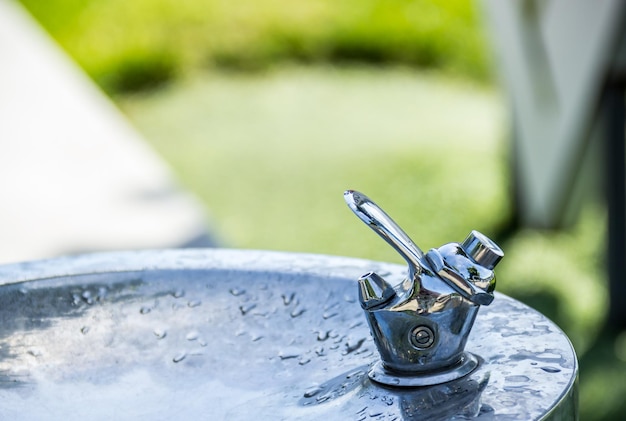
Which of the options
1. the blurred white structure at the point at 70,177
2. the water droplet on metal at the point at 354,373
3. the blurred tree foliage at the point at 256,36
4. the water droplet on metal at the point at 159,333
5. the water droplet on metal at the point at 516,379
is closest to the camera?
the water droplet on metal at the point at 516,379

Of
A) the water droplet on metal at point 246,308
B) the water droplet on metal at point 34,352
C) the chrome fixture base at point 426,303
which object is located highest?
the water droplet on metal at point 34,352

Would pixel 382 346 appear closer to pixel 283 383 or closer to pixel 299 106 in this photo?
pixel 283 383

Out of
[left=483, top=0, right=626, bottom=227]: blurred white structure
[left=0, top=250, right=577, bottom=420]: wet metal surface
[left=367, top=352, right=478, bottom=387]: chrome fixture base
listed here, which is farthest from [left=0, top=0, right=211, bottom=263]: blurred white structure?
[left=367, top=352, right=478, bottom=387]: chrome fixture base

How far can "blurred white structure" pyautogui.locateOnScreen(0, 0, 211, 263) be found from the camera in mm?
2170

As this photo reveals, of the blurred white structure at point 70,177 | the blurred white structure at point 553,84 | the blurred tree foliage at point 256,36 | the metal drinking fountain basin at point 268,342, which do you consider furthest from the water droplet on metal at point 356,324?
the blurred tree foliage at point 256,36

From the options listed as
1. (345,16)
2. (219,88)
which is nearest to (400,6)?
(345,16)

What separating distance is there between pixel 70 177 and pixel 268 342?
1.44m

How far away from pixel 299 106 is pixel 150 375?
3.64 meters

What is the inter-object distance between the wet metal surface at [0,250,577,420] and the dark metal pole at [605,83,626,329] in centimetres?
160

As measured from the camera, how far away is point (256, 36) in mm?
5027

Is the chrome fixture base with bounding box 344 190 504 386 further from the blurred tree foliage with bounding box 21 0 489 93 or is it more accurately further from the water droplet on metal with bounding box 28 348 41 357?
the blurred tree foliage with bounding box 21 0 489 93

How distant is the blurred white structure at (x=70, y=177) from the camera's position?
2170 mm

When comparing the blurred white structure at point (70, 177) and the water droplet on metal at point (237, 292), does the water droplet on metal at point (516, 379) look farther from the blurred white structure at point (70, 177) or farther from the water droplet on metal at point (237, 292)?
the blurred white structure at point (70, 177)

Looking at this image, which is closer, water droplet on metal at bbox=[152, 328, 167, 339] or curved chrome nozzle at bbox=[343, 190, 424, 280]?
curved chrome nozzle at bbox=[343, 190, 424, 280]
